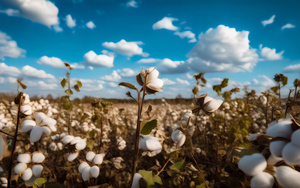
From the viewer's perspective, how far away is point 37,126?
1.27m

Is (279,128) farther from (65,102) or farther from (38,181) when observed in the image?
(65,102)

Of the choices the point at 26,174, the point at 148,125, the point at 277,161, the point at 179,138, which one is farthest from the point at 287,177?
the point at 26,174

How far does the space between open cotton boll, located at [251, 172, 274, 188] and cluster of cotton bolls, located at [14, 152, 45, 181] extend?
4.45 ft

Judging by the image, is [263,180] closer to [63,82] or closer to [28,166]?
[28,166]

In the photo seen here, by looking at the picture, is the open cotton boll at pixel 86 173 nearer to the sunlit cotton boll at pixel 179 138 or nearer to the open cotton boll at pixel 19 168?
the open cotton boll at pixel 19 168

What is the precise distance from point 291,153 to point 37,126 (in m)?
1.42

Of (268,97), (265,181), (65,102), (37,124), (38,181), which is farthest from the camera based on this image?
(268,97)

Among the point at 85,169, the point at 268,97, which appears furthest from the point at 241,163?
the point at 268,97

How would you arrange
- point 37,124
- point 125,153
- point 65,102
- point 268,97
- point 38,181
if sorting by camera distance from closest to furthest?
point 38,181 < point 37,124 < point 65,102 < point 268,97 < point 125,153

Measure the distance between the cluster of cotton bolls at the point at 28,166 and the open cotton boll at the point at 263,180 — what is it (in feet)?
4.45

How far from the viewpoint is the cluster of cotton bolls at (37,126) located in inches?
48.7

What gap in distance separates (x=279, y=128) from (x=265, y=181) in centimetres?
17

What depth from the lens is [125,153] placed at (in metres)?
3.05

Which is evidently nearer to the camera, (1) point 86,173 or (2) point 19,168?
(2) point 19,168
